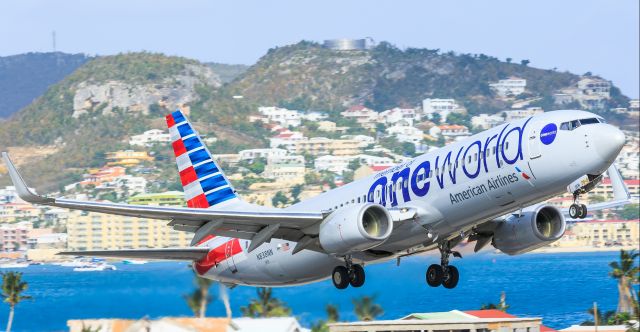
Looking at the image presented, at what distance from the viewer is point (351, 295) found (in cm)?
9712

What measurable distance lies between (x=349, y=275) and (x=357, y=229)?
342 centimetres

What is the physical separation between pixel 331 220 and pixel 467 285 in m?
124

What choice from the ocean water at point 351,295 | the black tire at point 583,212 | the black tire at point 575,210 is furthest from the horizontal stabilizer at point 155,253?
the black tire at point 583,212

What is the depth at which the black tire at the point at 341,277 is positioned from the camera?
46219 millimetres

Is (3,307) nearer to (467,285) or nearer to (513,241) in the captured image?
(467,285)

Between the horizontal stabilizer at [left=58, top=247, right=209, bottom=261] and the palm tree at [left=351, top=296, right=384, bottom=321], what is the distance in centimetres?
4020

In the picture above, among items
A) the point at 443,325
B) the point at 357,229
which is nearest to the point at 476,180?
the point at 357,229

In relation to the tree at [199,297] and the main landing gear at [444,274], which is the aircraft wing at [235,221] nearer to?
the main landing gear at [444,274]

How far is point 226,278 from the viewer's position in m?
51.8

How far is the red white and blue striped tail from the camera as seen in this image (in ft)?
179

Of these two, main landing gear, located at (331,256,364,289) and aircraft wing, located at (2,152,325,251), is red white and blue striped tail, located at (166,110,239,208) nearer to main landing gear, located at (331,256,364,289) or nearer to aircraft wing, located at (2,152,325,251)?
aircraft wing, located at (2,152,325,251)

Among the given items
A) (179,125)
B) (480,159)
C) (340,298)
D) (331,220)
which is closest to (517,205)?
(480,159)

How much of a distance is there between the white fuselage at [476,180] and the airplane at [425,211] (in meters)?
0.03

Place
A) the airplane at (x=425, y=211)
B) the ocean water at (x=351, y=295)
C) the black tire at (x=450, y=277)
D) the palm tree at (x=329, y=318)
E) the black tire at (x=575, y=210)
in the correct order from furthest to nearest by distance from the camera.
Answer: the palm tree at (x=329, y=318) → the ocean water at (x=351, y=295) → the black tire at (x=450, y=277) → the black tire at (x=575, y=210) → the airplane at (x=425, y=211)
